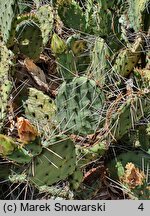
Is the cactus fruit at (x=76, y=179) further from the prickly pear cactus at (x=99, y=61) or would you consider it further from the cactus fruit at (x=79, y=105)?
the prickly pear cactus at (x=99, y=61)

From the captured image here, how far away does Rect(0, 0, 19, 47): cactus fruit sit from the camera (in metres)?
2.43

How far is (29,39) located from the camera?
272 centimetres

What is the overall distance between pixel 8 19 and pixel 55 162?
810 millimetres

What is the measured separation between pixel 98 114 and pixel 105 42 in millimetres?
591

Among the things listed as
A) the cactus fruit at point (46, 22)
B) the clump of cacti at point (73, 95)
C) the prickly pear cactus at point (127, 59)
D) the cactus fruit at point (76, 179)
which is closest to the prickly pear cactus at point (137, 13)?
the clump of cacti at point (73, 95)

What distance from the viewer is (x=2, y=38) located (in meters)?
2.66

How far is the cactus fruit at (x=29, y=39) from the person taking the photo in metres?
2.70

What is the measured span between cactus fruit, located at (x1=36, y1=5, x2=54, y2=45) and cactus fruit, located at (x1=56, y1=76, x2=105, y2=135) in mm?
683

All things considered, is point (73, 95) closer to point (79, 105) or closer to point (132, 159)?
point (79, 105)

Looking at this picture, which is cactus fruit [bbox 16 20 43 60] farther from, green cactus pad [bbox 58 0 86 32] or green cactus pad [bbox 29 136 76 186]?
green cactus pad [bbox 29 136 76 186]

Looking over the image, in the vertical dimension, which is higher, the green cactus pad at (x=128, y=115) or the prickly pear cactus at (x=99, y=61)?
the prickly pear cactus at (x=99, y=61)

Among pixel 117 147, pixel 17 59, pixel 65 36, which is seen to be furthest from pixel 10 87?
pixel 65 36

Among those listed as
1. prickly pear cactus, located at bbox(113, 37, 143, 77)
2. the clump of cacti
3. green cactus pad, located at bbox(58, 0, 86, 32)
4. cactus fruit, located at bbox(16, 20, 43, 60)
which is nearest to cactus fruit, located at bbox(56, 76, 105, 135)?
the clump of cacti

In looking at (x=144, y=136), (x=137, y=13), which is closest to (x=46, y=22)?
(x=137, y=13)
